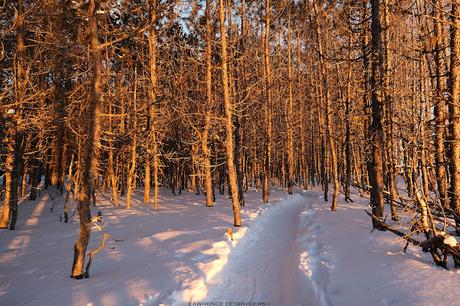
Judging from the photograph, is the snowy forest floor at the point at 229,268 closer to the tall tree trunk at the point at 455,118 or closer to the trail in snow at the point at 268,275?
the trail in snow at the point at 268,275

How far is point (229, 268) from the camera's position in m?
7.41

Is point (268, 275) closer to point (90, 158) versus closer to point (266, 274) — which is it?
point (266, 274)

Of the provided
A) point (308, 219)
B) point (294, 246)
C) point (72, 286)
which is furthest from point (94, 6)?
point (308, 219)

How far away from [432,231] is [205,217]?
996 centimetres

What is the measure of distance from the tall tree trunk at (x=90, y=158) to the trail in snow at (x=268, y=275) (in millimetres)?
2694

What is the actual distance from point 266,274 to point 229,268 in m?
0.90

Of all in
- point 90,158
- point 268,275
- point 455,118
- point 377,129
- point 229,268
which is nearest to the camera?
point 90,158

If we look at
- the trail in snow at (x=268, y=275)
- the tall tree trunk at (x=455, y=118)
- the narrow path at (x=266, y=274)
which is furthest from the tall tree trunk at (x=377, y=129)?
the narrow path at (x=266, y=274)

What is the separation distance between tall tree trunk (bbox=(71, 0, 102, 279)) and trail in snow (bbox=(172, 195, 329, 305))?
2694mm

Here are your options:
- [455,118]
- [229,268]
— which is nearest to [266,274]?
[229,268]

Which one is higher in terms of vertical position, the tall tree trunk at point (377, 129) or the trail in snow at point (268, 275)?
the tall tree trunk at point (377, 129)

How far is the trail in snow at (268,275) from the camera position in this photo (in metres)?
5.86

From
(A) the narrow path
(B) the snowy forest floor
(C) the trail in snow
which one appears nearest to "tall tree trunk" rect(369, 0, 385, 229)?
(B) the snowy forest floor

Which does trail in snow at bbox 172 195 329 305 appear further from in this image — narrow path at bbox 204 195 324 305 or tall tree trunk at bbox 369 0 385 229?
tall tree trunk at bbox 369 0 385 229
